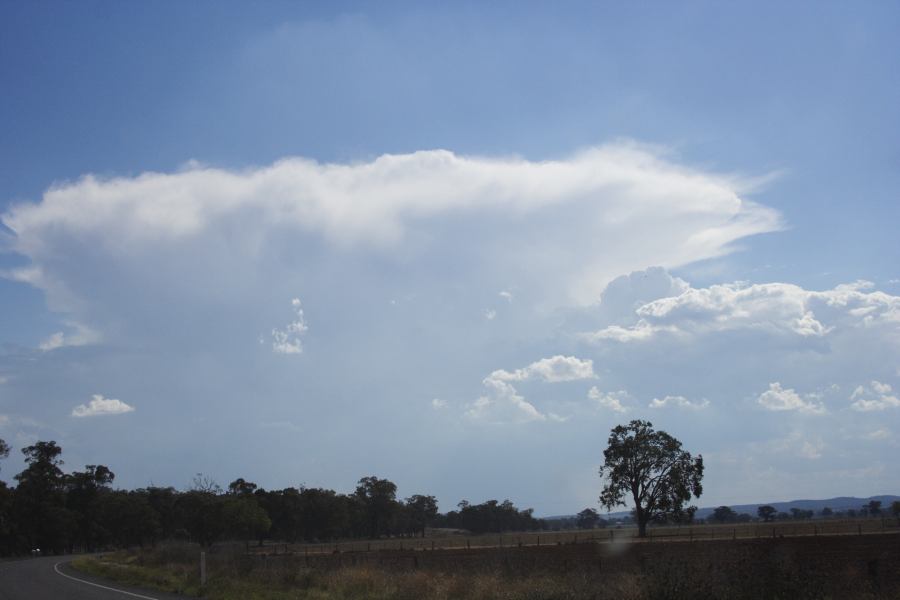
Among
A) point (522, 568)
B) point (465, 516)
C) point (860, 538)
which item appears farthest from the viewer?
point (465, 516)

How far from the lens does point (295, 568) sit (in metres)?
28.1

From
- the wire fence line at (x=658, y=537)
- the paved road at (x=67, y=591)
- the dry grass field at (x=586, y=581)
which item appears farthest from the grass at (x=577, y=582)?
the wire fence line at (x=658, y=537)

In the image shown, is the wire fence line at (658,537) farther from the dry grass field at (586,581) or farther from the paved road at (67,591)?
the paved road at (67,591)

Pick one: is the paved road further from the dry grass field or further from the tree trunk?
the tree trunk

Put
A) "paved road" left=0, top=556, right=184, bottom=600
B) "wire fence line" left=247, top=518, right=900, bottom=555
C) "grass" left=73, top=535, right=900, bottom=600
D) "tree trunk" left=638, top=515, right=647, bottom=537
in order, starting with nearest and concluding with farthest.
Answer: "grass" left=73, top=535, right=900, bottom=600 → "paved road" left=0, top=556, right=184, bottom=600 → "wire fence line" left=247, top=518, right=900, bottom=555 → "tree trunk" left=638, top=515, right=647, bottom=537

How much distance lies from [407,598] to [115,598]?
837cm

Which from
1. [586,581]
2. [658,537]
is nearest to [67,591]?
[586,581]

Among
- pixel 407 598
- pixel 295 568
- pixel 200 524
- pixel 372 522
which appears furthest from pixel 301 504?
pixel 407 598

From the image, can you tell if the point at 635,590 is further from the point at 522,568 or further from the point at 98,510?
the point at 98,510

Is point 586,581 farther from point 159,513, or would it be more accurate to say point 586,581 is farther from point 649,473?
point 159,513

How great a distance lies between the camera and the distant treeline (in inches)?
3501

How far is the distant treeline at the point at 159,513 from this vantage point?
292ft

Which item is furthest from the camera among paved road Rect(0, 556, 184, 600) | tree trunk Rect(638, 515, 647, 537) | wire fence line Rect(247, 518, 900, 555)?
tree trunk Rect(638, 515, 647, 537)

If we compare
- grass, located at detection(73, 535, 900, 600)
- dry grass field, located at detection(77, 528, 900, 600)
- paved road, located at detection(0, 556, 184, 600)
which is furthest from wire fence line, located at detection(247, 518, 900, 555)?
paved road, located at detection(0, 556, 184, 600)
